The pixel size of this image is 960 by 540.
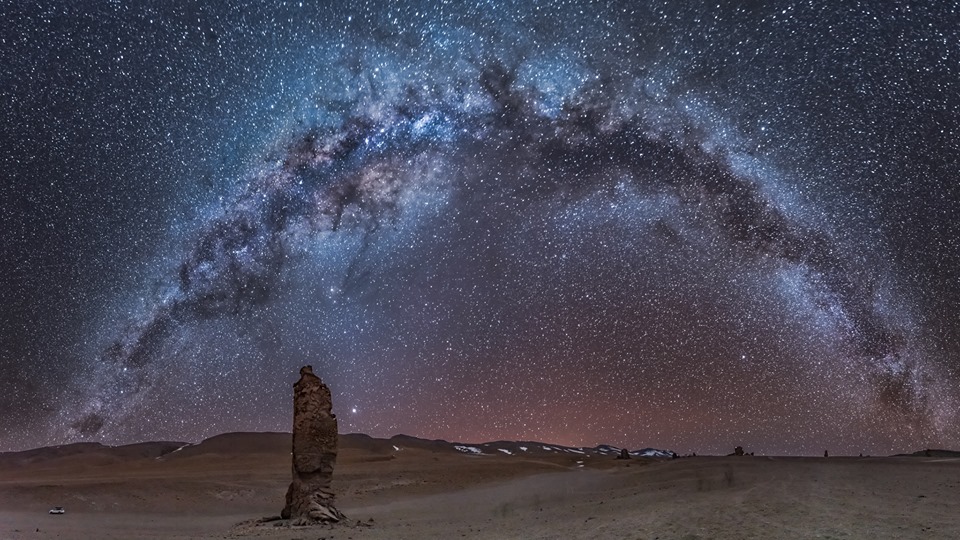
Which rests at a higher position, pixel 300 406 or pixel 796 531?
pixel 300 406

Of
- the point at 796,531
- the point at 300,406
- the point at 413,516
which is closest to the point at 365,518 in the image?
the point at 413,516

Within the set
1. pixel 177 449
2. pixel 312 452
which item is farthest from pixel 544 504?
pixel 177 449

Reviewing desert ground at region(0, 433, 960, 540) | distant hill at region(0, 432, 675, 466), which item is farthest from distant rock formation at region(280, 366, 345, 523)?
distant hill at region(0, 432, 675, 466)

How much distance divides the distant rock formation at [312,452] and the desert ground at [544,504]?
107 cm

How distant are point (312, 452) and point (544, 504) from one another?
8639mm

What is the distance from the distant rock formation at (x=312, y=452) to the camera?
19.7 meters

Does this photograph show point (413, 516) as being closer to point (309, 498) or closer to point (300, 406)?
point (309, 498)

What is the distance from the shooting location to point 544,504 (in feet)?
76.6

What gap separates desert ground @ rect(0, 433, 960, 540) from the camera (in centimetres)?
1269

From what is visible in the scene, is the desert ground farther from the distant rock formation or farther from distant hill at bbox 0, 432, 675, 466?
distant hill at bbox 0, 432, 675, 466

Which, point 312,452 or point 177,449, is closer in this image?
point 312,452

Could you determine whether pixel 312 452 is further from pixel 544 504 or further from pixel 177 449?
pixel 177 449

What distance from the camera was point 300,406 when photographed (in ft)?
67.4

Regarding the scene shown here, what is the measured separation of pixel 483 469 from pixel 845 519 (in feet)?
115
